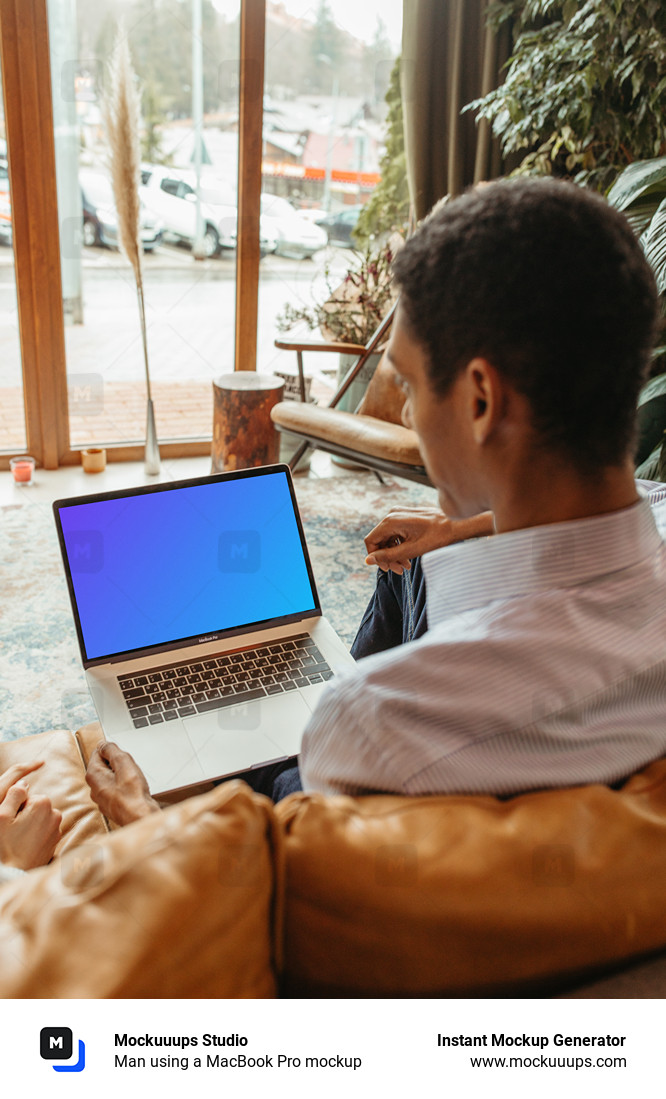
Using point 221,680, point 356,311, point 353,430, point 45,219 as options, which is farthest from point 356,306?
point 221,680

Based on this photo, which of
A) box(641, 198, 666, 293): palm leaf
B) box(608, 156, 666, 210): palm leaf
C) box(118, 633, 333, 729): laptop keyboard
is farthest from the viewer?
box(608, 156, 666, 210): palm leaf

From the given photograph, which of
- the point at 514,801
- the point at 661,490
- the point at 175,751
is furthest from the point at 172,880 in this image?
the point at 661,490

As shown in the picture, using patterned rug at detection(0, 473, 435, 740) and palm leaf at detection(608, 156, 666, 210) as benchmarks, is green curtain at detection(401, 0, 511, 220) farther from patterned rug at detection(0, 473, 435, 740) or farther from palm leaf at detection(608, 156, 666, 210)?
palm leaf at detection(608, 156, 666, 210)

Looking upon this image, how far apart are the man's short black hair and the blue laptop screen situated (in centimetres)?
71

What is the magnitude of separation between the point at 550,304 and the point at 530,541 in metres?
0.19

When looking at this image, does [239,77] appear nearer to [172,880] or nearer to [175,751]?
[175,751]

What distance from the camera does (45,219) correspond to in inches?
123

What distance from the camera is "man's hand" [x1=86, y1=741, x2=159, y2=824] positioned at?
0.96 m

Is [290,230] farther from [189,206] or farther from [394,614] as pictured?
[394,614]

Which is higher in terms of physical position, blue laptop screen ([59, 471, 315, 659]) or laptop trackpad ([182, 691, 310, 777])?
blue laptop screen ([59, 471, 315, 659])

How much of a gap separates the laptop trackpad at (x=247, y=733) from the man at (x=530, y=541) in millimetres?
438

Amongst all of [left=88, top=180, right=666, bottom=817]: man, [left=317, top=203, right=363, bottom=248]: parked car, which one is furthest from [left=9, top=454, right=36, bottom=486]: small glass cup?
[left=88, top=180, right=666, bottom=817]: man

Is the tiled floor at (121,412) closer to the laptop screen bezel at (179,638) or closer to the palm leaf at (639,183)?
the palm leaf at (639,183)

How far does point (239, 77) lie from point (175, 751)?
305 cm
